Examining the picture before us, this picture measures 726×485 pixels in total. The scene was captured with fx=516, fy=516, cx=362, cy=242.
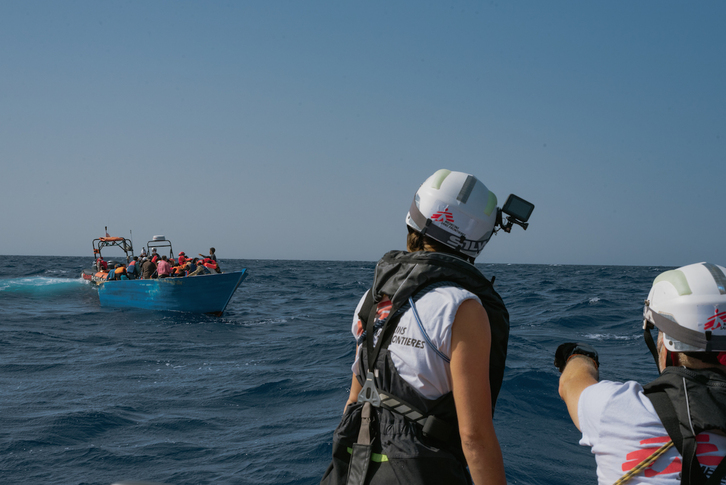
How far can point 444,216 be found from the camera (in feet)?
6.47

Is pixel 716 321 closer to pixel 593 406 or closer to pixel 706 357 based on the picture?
pixel 706 357

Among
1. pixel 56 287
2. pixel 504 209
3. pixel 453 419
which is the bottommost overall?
pixel 56 287

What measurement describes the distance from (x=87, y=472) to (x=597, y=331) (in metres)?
13.3

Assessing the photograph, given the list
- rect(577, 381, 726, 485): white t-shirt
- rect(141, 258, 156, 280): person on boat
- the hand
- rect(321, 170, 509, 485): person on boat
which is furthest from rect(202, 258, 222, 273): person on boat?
rect(577, 381, 726, 485): white t-shirt

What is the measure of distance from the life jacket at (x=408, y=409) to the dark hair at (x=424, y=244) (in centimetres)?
12

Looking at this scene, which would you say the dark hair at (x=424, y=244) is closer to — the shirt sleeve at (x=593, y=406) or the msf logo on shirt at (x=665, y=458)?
the shirt sleeve at (x=593, y=406)

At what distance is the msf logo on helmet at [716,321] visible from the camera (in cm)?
169

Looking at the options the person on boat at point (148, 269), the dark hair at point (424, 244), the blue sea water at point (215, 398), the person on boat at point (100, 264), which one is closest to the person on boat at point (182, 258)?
the person on boat at point (148, 269)

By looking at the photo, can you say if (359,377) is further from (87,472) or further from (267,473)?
(87,472)

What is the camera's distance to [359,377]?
211cm

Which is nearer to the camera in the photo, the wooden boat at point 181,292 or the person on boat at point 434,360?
the person on boat at point 434,360

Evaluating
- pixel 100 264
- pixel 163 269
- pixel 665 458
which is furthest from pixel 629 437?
pixel 100 264

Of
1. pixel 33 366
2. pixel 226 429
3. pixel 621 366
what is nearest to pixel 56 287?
pixel 33 366

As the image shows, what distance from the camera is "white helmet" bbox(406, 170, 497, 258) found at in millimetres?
1964
